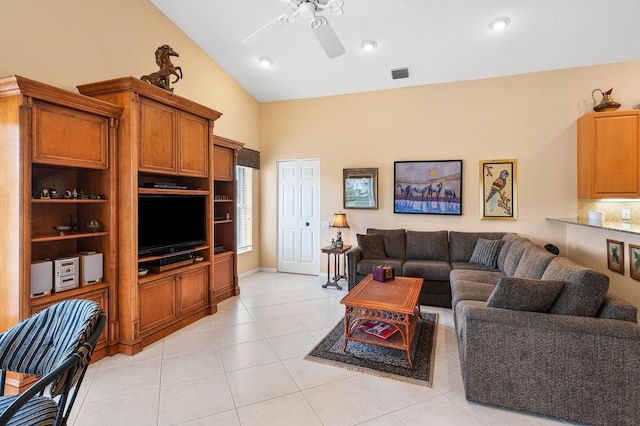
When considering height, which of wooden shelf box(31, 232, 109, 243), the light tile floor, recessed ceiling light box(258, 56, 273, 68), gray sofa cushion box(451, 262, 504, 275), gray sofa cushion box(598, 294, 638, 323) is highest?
recessed ceiling light box(258, 56, 273, 68)

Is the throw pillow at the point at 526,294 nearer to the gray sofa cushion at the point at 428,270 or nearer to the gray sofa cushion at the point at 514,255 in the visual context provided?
the gray sofa cushion at the point at 514,255

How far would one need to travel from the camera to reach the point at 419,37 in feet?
13.0

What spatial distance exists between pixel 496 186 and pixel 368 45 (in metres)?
2.93

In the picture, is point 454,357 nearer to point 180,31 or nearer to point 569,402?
point 569,402

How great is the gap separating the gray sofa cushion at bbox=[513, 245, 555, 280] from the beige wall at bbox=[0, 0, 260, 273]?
4685mm

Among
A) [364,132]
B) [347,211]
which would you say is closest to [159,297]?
[347,211]

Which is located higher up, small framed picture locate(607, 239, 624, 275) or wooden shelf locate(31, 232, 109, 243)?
wooden shelf locate(31, 232, 109, 243)

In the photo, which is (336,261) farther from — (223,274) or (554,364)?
(554,364)

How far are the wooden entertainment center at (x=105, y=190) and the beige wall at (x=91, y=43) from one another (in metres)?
0.35

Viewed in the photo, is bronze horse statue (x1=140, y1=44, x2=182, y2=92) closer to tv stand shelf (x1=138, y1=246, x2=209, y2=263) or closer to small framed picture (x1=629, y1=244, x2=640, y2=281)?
tv stand shelf (x1=138, y1=246, x2=209, y2=263)

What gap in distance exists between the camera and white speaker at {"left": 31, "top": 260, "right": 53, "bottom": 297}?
92.8 inches

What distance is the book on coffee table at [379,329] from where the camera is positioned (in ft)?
9.30

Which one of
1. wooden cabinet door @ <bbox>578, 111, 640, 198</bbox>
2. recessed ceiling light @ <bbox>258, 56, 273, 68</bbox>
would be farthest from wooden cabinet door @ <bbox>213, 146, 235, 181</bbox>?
wooden cabinet door @ <bbox>578, 111, 640, 198</bbox>

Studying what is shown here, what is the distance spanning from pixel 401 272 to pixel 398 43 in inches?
125
